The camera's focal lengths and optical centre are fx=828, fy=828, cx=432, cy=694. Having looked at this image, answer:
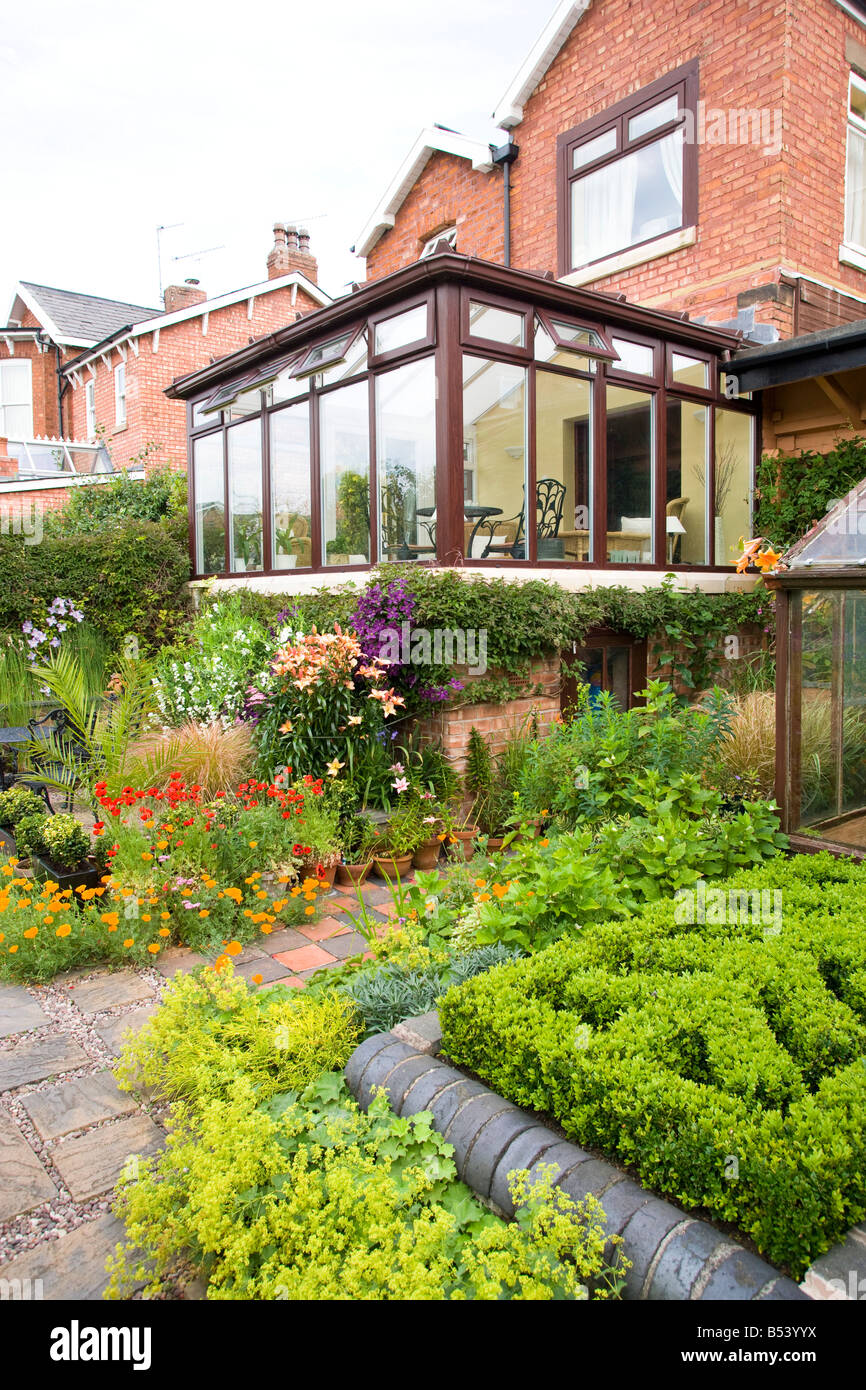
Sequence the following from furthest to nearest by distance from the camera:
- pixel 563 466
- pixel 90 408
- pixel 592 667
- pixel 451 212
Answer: pixel 90 408 < pixel 451 212 < pixel 592 667 < pixel 563 466

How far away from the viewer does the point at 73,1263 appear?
2.00m

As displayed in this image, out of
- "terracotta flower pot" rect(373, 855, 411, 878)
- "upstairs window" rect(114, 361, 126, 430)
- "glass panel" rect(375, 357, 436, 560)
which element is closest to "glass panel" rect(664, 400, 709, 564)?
"glass panel" rect(375, 357, 436, 560)

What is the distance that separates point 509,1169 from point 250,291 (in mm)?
19376

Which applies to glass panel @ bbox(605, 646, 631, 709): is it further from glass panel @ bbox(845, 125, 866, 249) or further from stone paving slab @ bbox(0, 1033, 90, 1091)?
glass panel @ bbox(845, 125, 866, 249)

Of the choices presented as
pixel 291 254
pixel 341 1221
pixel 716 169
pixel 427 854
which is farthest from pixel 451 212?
pixel 341 1221

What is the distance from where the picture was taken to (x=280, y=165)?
13281 mm

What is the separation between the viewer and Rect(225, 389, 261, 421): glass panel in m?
8.65

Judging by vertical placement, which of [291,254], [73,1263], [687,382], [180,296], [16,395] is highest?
[291,254]

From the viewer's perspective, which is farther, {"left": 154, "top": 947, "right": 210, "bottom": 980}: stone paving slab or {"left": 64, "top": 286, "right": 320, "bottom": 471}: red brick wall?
{"left": 64, "top": 286, "right": 320, "bottom": 471}: red brick wall

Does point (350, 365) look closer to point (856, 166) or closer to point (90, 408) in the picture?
point (856, 166)

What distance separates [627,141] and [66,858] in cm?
970

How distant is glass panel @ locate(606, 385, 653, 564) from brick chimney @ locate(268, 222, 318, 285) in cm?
1412

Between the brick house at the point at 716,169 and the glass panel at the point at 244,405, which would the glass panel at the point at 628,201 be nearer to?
the brick house at the point at 716,169

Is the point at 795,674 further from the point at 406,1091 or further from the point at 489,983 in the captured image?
the point at 406,1091
